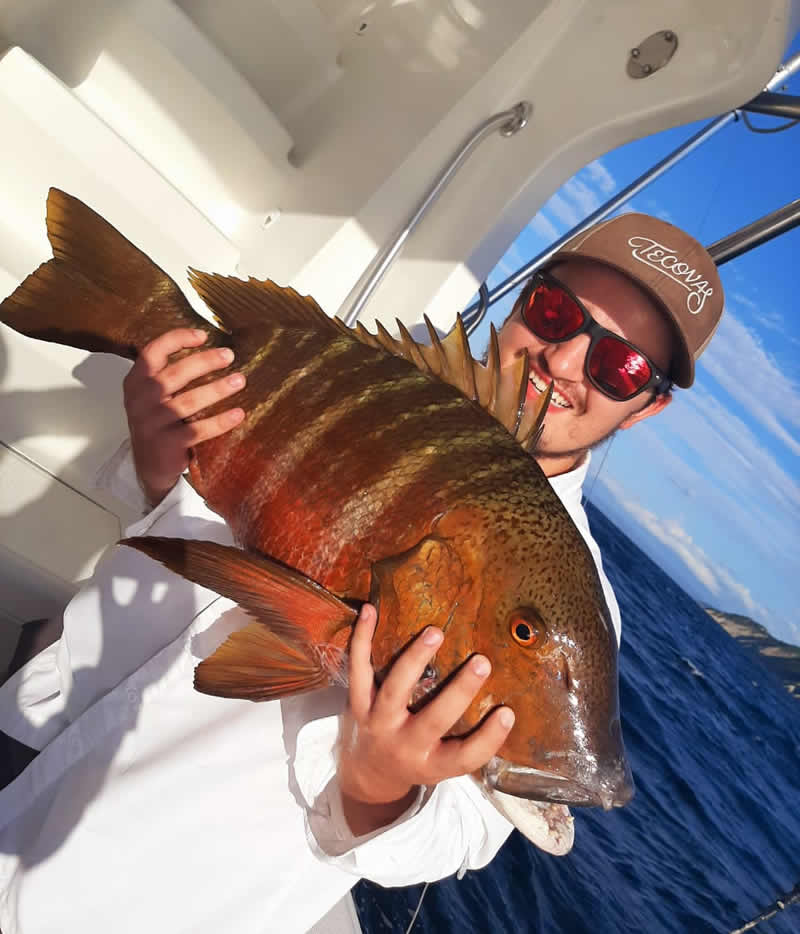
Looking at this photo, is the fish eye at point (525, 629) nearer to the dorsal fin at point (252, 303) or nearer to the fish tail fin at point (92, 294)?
the dorsal fin at point (252, 303)

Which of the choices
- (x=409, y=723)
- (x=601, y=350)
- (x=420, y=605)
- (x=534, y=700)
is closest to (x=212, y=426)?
(x=420, y=605)

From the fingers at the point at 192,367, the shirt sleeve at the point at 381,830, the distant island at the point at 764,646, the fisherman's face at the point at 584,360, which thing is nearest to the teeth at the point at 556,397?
the fisherman's face at the point at 584,360

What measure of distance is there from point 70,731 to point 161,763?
9.5 inches

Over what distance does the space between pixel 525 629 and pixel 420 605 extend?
0.65 ft

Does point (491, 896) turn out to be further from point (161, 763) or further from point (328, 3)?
point (328, 3)

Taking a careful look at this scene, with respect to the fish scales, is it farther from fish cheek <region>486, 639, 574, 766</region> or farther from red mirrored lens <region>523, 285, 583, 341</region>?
red mirrored lens <region>523, 285, 583, 341</region>

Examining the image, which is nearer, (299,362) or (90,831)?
(299,362)

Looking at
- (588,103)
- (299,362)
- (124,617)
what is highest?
(588,103)

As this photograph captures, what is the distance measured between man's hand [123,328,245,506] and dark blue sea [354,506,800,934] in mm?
4072

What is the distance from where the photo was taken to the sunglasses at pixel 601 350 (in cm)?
209

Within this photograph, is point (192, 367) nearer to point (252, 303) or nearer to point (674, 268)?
point (252, 303)

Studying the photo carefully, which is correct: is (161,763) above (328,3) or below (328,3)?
below

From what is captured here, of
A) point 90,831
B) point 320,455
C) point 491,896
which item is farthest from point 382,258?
point 491,896

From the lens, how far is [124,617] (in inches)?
65.7
